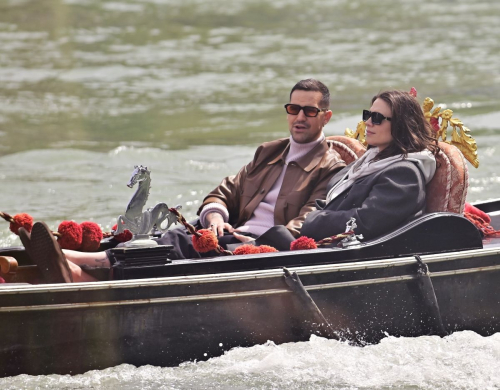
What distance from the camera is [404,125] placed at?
5.71 meters

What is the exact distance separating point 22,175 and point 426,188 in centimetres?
635

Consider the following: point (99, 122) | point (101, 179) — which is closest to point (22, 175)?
point (101, 179)

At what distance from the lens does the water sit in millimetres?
5453

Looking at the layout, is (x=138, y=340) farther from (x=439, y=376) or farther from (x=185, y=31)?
(x=185, y=31)

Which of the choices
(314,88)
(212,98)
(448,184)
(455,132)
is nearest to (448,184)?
(448,184)

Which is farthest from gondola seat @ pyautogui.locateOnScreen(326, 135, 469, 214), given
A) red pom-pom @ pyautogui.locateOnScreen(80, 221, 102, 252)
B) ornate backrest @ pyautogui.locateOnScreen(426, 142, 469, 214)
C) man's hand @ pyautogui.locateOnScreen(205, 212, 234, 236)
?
red pom-pom @ pyautogui.locateOnScreen(80, 221, 102, 252)

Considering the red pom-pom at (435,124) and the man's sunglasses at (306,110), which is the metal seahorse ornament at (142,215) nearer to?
the man's sunglasses at (306,110)

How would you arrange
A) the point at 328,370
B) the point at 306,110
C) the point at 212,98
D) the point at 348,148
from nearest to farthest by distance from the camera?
the point at 328,370, the point at 306,110, the point at 348,148, the point at 212,98

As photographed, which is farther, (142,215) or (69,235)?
(69,235)

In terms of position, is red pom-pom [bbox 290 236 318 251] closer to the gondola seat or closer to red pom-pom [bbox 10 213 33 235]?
the gondola seat

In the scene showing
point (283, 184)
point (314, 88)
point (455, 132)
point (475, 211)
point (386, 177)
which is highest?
point (314, 88)

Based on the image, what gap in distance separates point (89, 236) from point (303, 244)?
→ 43.7 inches

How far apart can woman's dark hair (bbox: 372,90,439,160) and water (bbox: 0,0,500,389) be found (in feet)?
3.30

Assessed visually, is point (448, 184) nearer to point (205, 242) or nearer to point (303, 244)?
point (303, 244)
